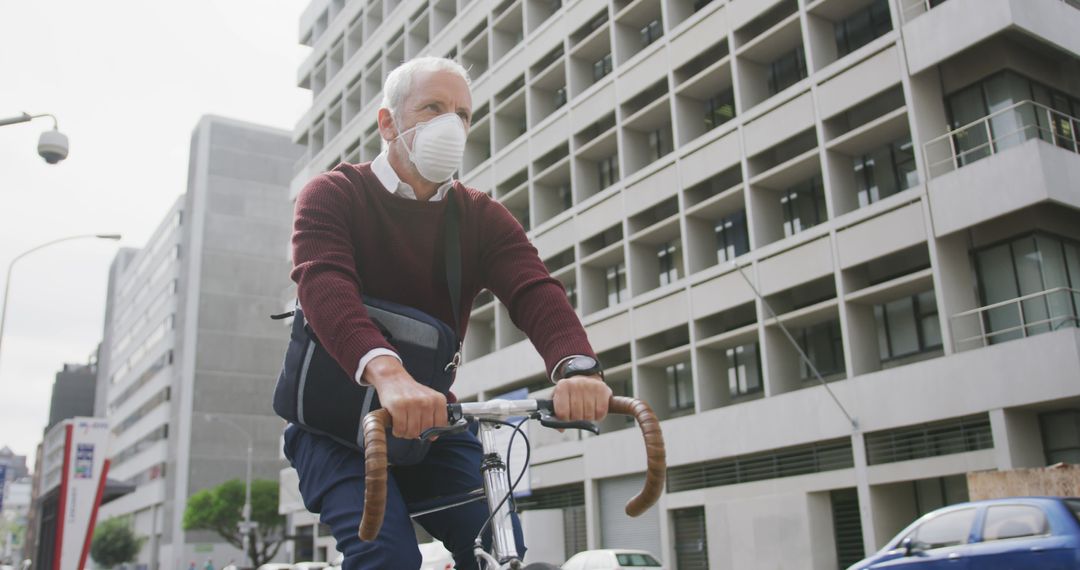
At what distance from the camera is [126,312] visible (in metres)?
106

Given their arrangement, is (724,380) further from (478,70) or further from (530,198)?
(478,70)

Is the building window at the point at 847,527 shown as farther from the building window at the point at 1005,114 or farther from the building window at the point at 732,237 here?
the building window at the point at 1005,114

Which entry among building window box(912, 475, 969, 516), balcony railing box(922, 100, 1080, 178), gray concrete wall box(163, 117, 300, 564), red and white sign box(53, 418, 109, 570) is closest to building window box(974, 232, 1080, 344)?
balcony railing box(922, 100, 1080, 178)

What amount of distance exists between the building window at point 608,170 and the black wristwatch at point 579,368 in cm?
3366

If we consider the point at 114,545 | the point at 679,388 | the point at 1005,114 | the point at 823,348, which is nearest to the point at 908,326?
the point at 823,348

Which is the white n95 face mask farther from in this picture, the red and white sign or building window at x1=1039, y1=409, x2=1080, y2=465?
building window at x1=1039, y1=409, x2=1080, y2=465

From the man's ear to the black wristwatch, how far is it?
940 mm

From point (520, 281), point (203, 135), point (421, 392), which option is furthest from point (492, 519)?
point (203, 135)

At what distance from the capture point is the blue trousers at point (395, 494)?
8.16 feet

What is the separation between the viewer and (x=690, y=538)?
2934cm

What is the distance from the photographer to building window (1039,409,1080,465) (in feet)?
68.5

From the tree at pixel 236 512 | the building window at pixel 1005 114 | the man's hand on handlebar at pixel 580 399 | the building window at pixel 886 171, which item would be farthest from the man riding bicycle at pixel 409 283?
the tree at pixel 236 512

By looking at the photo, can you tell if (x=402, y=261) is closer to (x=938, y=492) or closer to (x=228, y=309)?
(x=938, y=492)

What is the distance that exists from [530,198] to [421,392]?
120 feet
